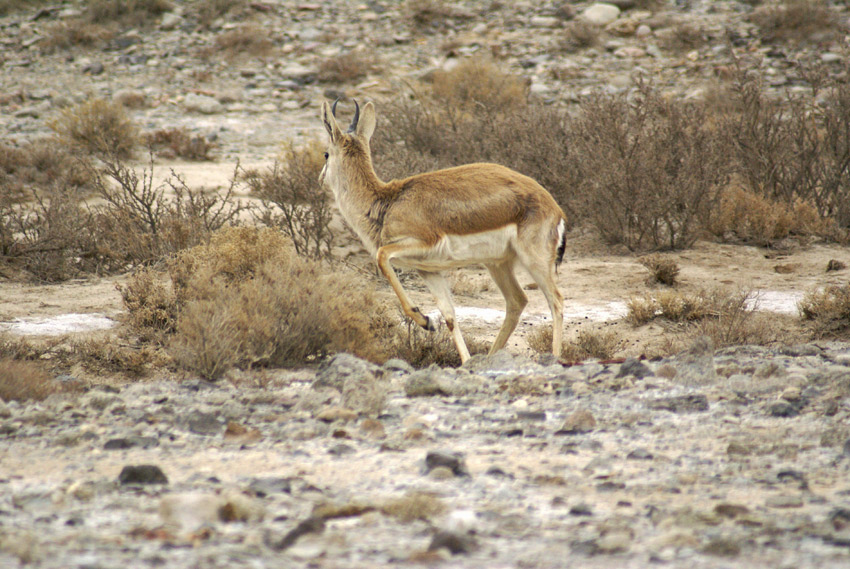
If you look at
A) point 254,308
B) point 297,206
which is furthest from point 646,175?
point 254,308

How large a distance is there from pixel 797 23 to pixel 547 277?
719 inches

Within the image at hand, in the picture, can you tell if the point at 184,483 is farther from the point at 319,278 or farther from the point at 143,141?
the point at 143,141

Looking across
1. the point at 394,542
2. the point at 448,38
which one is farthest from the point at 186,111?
the point at 394,542

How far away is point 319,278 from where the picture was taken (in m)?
6.82

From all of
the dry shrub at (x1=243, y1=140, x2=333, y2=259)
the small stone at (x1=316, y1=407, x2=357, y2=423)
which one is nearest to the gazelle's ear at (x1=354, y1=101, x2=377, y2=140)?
the dry shrub at (x1=243, y1=140, x2=333, y2=259)

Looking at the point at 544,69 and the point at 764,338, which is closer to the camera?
the point at 764,338

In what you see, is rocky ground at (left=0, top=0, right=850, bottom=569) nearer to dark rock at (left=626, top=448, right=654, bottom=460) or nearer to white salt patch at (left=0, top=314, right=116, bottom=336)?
dark rock at (left=626, top=448, right=654, bottom=460)

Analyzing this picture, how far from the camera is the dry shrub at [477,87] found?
16.4 m

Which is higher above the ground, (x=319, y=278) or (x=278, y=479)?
(x=278, y=479)

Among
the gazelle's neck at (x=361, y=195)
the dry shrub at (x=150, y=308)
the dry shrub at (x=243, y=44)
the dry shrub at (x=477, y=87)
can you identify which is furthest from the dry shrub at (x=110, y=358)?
the dry shrub at (x=243, y=44)

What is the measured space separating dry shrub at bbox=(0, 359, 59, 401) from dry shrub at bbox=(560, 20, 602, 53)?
61.4 feet

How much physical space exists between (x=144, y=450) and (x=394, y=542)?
65.2 inches

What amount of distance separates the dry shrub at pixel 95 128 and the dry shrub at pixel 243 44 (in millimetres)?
6602

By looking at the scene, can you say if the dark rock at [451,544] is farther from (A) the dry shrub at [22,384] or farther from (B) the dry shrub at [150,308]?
(B) the dry shrub at [150,308]
